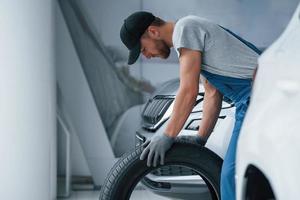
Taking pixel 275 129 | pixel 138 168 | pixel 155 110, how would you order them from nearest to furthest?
pixel 275 129 → pixel 138 168 → pixel 155 110

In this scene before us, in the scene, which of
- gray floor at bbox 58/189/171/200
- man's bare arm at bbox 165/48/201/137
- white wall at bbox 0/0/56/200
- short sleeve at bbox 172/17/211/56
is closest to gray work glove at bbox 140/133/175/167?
man's bare arm at bbox 165/48/201/137

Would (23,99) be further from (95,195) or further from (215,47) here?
(215,47)

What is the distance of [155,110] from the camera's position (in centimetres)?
436

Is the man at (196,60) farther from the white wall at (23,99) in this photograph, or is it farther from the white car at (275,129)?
the white wall at (23,99)

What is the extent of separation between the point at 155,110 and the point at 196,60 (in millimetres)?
1769

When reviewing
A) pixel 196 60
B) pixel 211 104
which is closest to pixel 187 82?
pixel 196 60

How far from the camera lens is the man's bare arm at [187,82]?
2.62m

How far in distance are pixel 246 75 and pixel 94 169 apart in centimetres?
363

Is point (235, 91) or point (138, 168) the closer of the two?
point (235, 91)

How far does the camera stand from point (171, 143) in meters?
2.87

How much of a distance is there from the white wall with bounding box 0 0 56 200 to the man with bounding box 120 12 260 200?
196cm

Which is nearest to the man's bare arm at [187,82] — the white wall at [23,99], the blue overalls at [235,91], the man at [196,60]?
the man at [196,60]

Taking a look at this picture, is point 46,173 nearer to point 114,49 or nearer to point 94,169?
point 94,169

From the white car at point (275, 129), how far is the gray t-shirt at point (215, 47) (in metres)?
0.79
